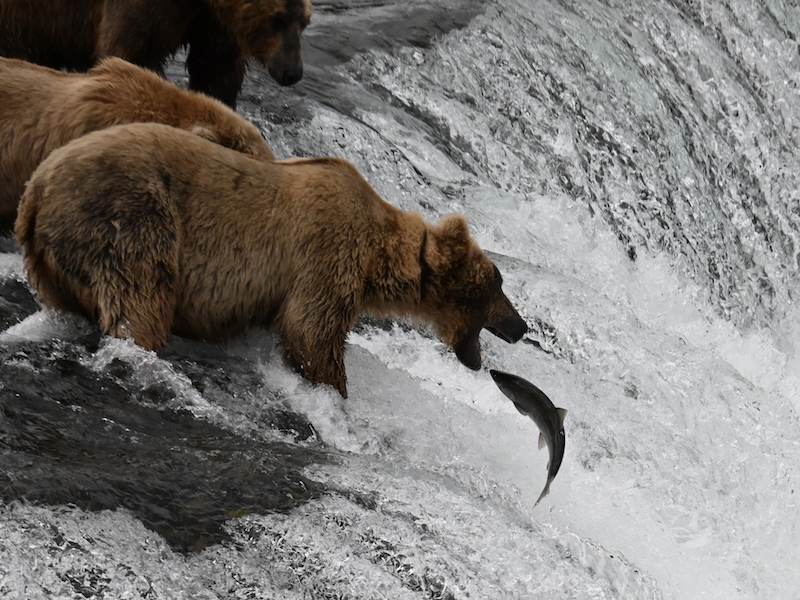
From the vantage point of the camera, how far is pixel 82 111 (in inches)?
180

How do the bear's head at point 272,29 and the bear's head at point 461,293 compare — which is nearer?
the bear's head at point 461,293

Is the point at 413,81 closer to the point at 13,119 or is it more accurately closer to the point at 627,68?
the point at 627,68

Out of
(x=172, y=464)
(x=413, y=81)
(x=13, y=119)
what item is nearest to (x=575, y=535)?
(x=172, y=464)

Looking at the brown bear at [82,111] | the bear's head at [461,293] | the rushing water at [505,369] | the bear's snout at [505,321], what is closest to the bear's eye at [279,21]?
the rushing water at [505,369]

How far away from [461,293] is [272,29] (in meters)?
2.17

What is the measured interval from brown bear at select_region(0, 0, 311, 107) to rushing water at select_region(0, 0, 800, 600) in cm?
65

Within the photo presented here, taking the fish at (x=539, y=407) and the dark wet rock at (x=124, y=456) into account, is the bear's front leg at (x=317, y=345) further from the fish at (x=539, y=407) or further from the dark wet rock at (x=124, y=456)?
the fish at (x=539, y=407)

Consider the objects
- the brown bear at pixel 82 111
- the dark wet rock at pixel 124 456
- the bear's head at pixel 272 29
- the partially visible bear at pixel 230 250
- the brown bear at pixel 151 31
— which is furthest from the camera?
the bear's head at pixel 272 29

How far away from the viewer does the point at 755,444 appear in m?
5.96

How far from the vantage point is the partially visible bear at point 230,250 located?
393 centimetres

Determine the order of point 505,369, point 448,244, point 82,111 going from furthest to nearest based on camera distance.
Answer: point 505,369 → point 448,244 → point 82,111

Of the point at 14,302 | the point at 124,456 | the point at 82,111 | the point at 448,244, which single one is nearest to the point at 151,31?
the point at 82,111

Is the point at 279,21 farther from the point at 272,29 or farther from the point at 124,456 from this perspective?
the point at 124,456

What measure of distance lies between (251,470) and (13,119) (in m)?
2.20
